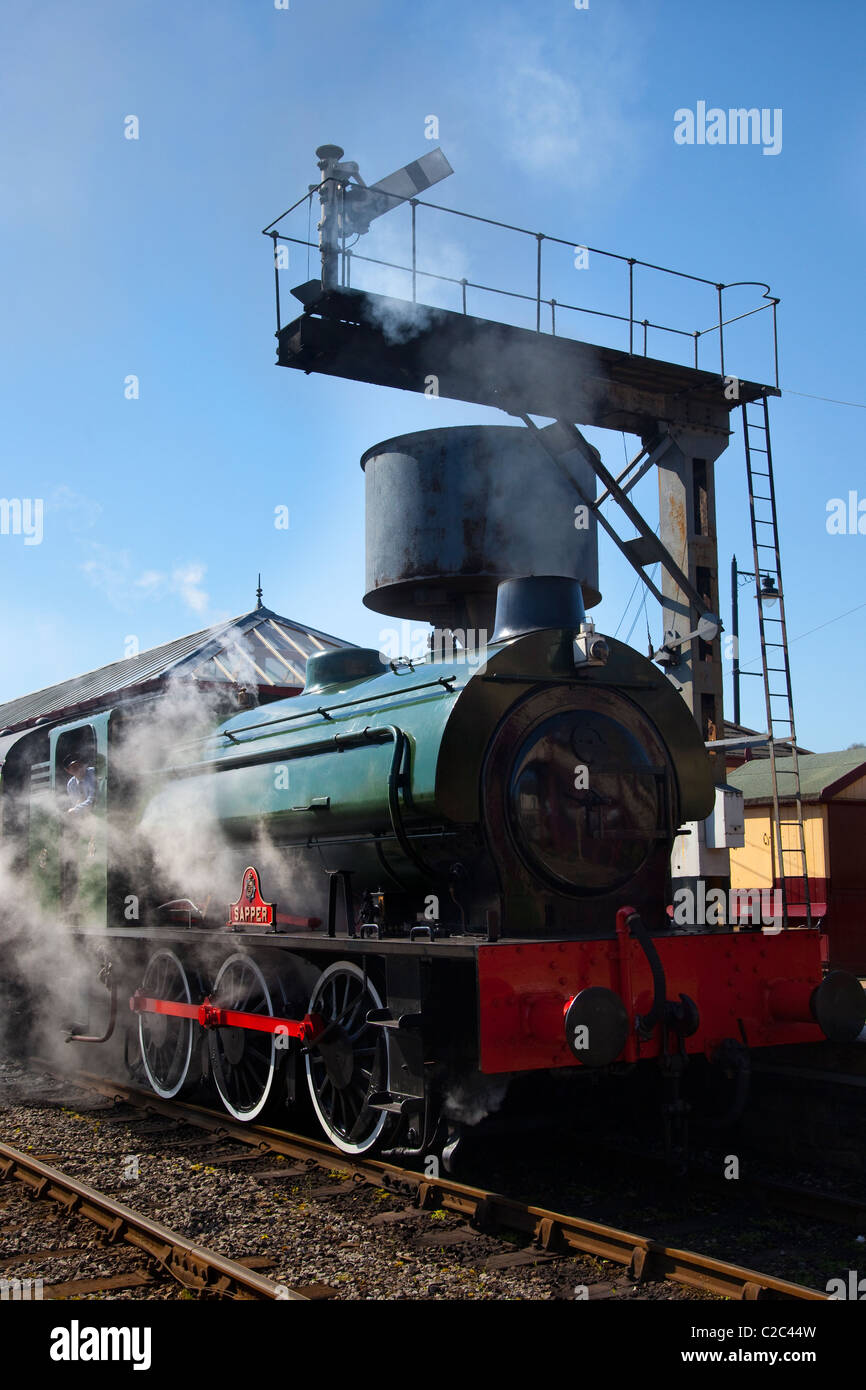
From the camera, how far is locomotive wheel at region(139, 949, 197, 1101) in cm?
854

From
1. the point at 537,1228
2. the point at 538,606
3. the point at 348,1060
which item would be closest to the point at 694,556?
the point at 538,606

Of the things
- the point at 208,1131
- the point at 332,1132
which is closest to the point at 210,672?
the point at 208,1131

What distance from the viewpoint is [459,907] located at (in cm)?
636

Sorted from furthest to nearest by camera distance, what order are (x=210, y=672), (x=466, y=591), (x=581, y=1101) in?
(x=210, y=672)
(x=466, y=591)
(x=581, y=1101)

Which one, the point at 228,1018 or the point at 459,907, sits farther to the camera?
the point at 228,1018

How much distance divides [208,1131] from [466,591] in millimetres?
4839

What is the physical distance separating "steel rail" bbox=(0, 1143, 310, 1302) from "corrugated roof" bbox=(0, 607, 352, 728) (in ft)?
24.8

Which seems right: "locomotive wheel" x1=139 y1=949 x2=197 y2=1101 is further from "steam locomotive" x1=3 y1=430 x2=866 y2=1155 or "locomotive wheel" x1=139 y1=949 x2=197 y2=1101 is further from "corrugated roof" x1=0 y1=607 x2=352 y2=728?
"corrugated roof" x1=0 y1=607 x2=352 y2=728

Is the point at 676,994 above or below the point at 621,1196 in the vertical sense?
above

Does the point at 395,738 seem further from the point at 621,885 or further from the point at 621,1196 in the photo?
the point at 621,1196

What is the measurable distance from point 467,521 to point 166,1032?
15.6 feet

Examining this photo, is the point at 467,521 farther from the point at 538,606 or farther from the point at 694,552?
the point at 538,606

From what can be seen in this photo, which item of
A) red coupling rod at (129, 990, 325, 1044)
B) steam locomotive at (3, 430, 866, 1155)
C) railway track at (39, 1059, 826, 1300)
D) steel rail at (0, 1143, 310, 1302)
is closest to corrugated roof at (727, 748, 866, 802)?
steam locomotive at (3, 430, 866, 1155)
